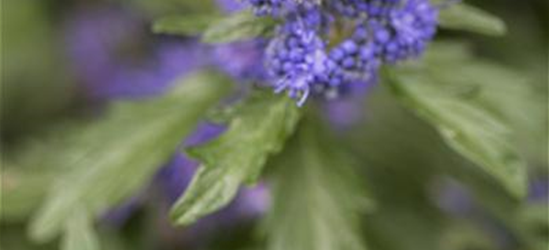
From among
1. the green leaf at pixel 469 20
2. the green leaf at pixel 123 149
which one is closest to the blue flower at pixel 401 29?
the green leaf at pixel 469 20

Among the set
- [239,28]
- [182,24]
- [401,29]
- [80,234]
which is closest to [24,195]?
[80,234]

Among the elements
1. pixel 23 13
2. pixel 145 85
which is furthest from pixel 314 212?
pixel 23 13

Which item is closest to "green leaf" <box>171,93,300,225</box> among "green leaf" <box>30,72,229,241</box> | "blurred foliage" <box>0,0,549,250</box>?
"blurred foliage" <box>0,0,549,250</box>

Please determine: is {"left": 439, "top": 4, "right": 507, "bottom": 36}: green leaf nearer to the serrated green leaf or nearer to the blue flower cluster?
the blue flower cluster

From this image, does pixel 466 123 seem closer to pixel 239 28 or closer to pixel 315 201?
pixel 315 201

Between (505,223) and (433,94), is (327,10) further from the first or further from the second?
(505,223)

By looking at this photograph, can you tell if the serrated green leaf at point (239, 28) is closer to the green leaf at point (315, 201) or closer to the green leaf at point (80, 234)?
the green leaf at point (315, 201)
